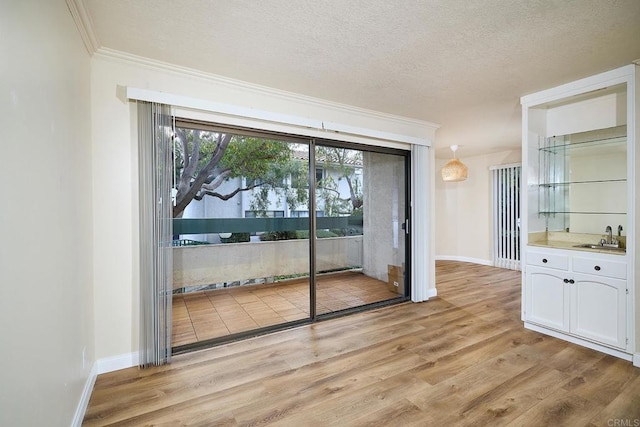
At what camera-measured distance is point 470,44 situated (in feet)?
7.13

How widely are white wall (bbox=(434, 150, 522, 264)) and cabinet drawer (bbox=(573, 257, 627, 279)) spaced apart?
3663mm

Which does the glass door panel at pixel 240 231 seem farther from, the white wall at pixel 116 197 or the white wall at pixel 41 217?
the white wall at pixel 41 217

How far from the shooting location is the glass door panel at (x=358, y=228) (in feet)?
12.4

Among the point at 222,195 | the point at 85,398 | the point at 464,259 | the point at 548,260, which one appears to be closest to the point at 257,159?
the point at 222,195

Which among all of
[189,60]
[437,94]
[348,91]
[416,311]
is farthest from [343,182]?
[189,60]

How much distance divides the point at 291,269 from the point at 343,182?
177 cm

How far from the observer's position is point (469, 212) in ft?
21.7

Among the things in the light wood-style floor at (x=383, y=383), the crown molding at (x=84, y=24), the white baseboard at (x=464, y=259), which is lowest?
the light wood-style floor at (x=383, y=383)

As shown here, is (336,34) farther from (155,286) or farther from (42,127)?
(155,286)

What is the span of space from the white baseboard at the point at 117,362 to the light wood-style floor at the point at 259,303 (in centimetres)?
40

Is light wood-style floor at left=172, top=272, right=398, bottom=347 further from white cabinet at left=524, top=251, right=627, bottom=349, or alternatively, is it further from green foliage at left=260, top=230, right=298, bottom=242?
white cabinet at left=524, top=251, right=627, bottom=349

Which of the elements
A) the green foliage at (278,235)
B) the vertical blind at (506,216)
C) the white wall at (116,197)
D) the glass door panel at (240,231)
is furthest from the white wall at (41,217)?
the vertical blind at (506,216)

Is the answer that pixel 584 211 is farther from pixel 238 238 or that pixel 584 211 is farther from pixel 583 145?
pixel 238 238

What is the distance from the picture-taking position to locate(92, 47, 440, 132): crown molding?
2312mm
